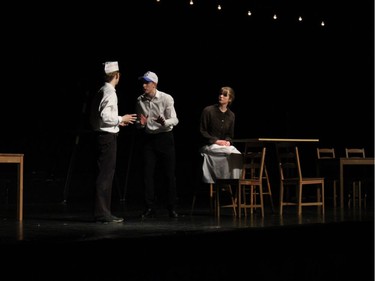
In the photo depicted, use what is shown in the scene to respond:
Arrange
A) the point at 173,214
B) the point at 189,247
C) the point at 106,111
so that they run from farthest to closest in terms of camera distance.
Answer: the point at 173,214
the point at 106,111
the point at 189,247

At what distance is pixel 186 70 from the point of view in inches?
441

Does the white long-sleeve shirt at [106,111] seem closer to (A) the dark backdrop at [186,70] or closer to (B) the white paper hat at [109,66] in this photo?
(B) the white paper hat at [109,66]

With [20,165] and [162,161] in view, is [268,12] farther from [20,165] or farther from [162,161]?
[20,165]

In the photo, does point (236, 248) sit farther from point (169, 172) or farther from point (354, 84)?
point (354, 84)

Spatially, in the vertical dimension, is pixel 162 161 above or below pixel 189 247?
above

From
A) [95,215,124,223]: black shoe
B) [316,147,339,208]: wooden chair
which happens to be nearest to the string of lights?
[316,147,339,208]: wooden chair

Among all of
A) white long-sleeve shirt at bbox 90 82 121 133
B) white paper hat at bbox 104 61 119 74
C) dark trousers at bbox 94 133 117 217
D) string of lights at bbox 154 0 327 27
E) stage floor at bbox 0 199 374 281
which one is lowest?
stage floor at bbox 0 199 374 281

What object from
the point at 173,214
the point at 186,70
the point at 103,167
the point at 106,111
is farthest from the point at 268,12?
the point at 103,167

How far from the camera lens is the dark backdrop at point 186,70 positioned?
10062 mm

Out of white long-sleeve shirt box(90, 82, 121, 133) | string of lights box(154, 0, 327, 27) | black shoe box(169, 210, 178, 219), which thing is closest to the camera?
white long-sleeve shirt box(90, 82, 121, 133)

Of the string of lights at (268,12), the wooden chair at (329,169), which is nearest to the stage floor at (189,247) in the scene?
the wooden chair at (329,169)

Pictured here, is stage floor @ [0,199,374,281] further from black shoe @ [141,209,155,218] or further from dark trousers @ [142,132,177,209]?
dark trousers @ [142,132,177,209]

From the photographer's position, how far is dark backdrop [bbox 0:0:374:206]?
10.1 m

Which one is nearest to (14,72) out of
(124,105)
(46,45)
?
(46,45)
